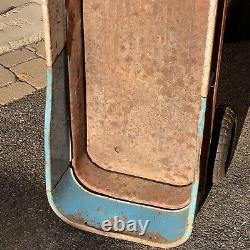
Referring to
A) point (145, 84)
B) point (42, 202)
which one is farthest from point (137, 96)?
point (42, 202)

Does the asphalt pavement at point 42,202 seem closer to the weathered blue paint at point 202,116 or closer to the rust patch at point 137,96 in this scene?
the rust patch at point 137,96

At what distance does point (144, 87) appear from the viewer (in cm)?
243

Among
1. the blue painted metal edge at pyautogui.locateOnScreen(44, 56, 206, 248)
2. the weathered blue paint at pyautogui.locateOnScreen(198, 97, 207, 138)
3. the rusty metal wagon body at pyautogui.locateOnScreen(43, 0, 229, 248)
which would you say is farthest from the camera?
the blue painted metal edge at pyautogui.locateOnScreen(44, 56, 206, 248)

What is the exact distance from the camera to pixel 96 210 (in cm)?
253

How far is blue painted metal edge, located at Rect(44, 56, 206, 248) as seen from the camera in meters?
2.38

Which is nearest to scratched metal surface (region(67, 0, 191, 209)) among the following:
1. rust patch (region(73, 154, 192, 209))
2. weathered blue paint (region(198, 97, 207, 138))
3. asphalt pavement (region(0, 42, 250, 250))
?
rust patch (region(73, 154, 192, 209))

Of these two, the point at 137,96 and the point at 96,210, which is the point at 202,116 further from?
the point at 96,210

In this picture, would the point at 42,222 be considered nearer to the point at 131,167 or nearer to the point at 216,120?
the point at 131,167

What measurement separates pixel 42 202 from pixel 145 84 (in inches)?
29.9

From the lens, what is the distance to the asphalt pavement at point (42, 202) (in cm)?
246

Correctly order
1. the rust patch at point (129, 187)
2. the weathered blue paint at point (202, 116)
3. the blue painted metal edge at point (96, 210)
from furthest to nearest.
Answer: the rust patch at point (129, 187), the blue painted metal edge at point (96, 210), the weathered blue paint at point (202, 116)

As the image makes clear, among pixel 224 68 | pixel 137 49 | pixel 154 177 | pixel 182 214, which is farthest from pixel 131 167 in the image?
pixel 224 68

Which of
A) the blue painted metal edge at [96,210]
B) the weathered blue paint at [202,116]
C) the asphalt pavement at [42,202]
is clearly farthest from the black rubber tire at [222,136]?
the weathered blue paint at [202,116]

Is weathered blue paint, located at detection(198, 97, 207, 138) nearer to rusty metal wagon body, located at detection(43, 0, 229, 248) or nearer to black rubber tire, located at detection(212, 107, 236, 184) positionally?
rusty metal wagon body, located at detection(43, 0, 229, 248)
